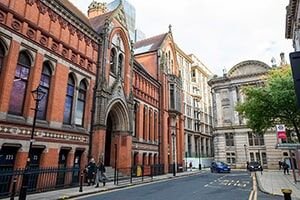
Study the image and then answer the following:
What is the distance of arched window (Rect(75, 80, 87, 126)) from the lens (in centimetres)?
1760

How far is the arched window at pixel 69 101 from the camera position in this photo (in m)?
16.6

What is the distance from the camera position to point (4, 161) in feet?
39.3

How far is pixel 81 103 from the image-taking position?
18141 millimetres

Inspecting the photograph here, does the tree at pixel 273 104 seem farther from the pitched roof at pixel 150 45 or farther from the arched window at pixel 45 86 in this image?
the arched window at pixel 45 86

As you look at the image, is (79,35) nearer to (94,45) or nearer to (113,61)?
(94,45)

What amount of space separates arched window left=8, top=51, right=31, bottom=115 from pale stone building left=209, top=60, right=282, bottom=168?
1682 inches

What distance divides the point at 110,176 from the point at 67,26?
40.4ft

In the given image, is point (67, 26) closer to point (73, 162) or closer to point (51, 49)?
point (51, 49)

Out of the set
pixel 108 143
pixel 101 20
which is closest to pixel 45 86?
pixel 108 143

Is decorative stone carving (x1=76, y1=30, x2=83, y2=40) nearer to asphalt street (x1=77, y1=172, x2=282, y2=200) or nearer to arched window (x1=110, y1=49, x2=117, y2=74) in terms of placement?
arched window (x1=110, y1=49, x2=117, y2=74)

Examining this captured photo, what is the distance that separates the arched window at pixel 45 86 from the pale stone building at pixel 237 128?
4106 centimetres

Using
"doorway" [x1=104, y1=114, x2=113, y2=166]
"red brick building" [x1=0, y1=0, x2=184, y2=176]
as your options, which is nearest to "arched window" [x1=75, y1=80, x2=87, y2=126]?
"red brick building" [x1=0, y1=0, x2=184, y2=176]

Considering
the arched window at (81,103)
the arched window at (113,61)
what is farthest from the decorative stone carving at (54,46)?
the arched window at (113,61)

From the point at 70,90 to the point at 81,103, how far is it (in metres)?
1.48
